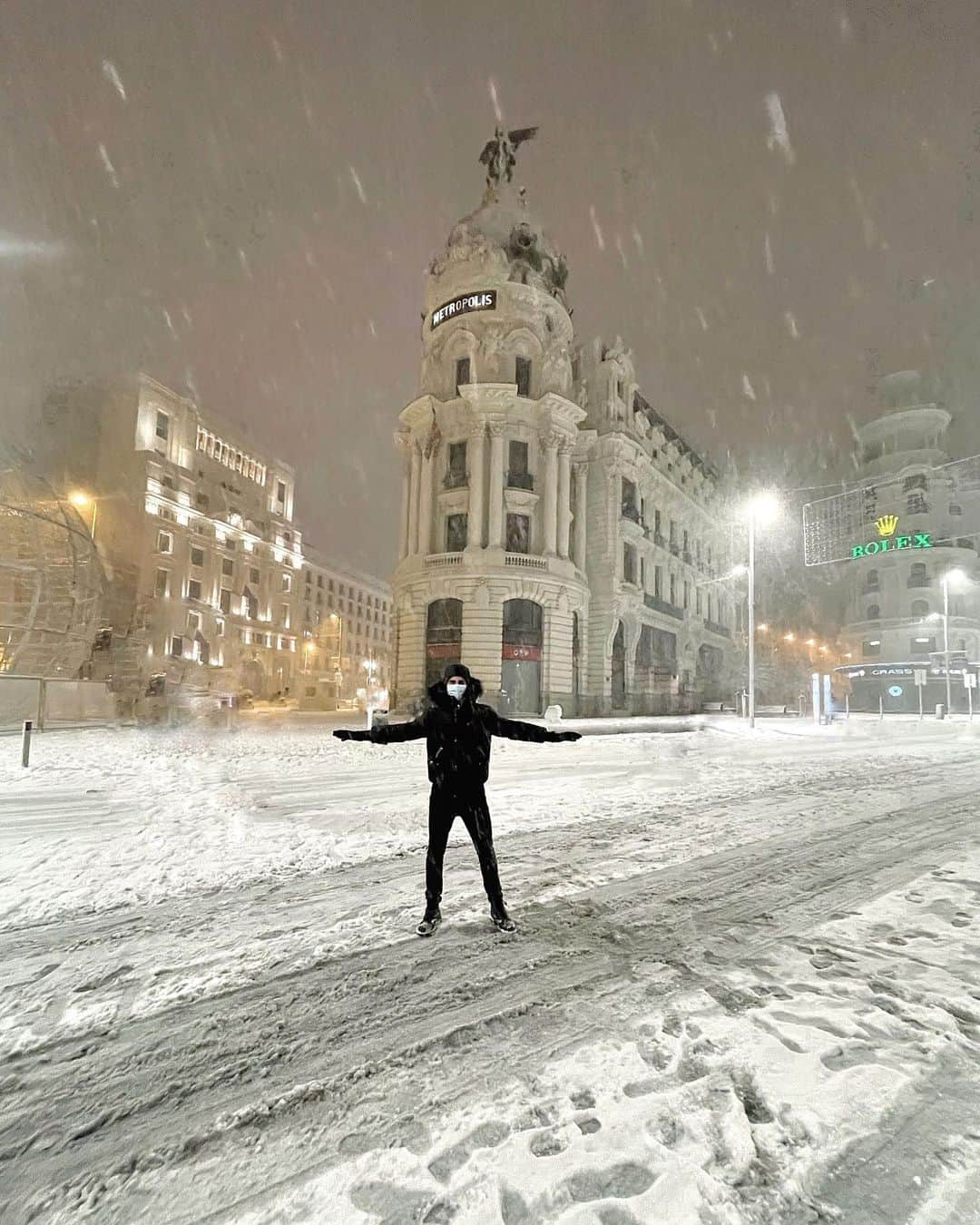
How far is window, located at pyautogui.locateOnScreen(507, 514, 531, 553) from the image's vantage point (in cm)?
3762

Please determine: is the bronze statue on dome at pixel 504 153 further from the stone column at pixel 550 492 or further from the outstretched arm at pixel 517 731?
the outstretched arm at pixel 517 731

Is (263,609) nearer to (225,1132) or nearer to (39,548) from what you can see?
(39,548)

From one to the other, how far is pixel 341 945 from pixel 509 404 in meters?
36.5

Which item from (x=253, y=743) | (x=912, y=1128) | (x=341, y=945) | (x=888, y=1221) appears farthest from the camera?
(x=253, y=743)

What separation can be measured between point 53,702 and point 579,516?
100 feet

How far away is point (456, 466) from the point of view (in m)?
38.7

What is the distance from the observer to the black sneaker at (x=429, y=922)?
14.6ft

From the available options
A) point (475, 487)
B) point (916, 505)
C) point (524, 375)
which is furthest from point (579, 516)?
point (916, 505)

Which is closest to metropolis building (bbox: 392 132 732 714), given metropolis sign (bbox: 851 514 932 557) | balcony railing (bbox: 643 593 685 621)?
balcony railing (bbox: 643 593 685 621)

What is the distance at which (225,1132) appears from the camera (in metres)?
2.50

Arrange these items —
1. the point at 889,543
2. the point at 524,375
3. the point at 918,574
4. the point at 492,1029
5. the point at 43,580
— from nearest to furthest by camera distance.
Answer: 1. the point at 492,1029
2. the point at 43,580
3. the point at 889,543
4. the point at 524,375
5. the point at 918,574

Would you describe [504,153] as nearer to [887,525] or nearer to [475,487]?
[475,487]

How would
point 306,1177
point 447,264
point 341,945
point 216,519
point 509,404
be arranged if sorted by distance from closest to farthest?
point 306,1177 < point 341,945 < point 509,404 < point 447,264 < point 216,519

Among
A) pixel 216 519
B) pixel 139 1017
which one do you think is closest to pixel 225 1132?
pixel 139 1017
